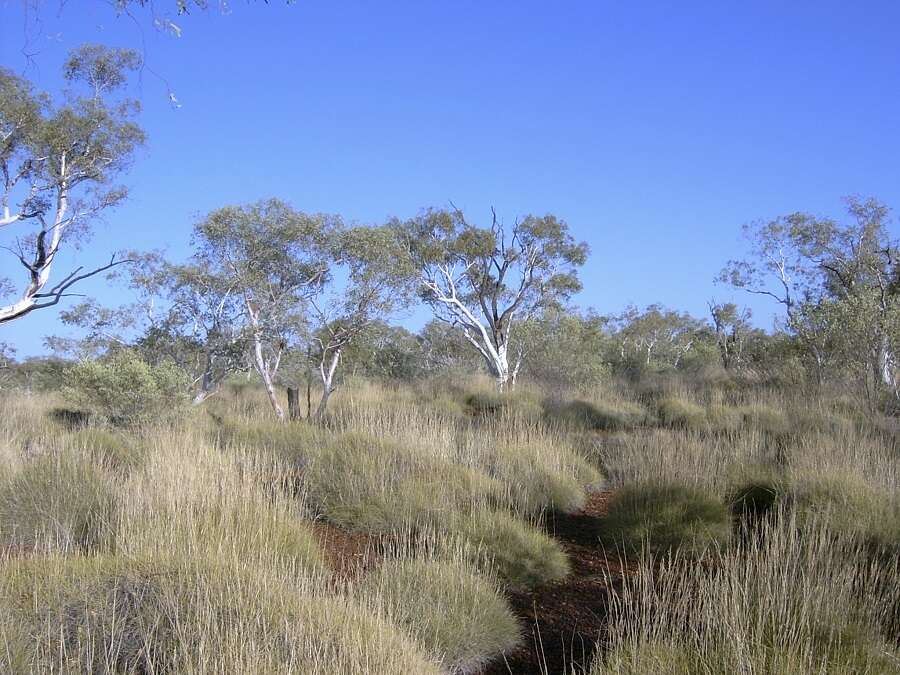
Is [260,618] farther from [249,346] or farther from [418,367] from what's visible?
[418,367]

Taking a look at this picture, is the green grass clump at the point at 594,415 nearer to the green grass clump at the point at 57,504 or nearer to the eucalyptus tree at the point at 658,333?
the green grass clump at the point at 57,504

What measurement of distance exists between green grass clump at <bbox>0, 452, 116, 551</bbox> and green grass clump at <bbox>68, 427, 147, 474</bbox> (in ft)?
1.44

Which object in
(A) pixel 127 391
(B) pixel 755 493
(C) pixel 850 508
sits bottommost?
(B) pixel 755 493

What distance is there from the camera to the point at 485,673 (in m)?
4.14

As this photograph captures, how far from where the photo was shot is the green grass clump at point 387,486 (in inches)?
254

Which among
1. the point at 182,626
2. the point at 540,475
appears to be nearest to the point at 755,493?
the point at 540,475

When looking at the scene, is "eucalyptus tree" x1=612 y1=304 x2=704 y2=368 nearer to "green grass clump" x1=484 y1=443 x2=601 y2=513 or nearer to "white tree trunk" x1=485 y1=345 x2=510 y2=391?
"white tree trunk" x1=485 y1=345 x2=510 y2=391

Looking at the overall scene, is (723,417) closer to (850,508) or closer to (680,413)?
(680,413)

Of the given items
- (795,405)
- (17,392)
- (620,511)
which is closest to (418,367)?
(17,392)

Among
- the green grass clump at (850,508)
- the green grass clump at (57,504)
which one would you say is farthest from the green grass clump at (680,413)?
the green grass clump at (57,504)

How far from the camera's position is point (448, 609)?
4270 millimetres

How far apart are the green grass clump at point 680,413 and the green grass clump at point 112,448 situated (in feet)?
28.7

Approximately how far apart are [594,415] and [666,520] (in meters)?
8.57

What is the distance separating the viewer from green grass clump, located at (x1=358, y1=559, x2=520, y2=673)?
407cm
